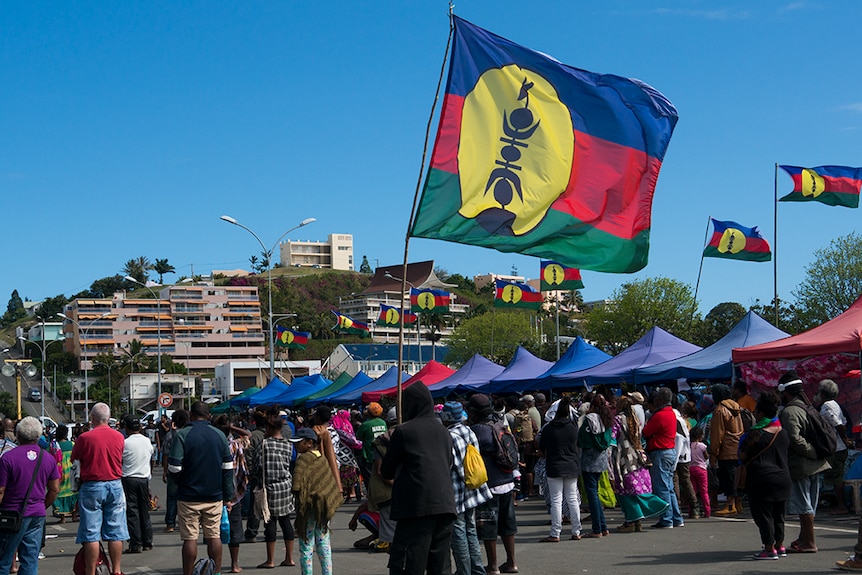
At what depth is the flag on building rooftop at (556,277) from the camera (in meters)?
36.8

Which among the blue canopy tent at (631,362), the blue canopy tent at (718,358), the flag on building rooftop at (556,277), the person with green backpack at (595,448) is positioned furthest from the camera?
the flag on building rooftop at (556,277)

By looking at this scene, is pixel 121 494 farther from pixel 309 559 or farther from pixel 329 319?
pixel 329 319

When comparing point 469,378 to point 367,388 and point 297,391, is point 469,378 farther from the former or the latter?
point 297,391

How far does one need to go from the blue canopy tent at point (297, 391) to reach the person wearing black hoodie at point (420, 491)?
33.8 metres

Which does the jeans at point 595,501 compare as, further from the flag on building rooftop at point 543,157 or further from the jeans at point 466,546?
the jeans at point 466,546

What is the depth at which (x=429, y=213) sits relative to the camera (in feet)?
33.5

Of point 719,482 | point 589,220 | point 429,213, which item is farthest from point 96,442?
point 719,482

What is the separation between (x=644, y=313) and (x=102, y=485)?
8017 centimetres

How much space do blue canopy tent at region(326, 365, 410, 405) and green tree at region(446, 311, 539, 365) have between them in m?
83.0

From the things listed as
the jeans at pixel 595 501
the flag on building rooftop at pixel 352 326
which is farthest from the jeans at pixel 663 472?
the flag on building rooftop at pixel 352 326

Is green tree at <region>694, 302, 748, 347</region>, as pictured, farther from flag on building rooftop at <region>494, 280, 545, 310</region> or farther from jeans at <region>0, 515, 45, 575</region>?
jeans at <region>0, 515, 45, 575</region>

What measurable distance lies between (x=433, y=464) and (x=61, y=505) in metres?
14.3

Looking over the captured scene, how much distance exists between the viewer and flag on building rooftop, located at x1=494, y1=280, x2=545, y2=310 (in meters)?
48.2

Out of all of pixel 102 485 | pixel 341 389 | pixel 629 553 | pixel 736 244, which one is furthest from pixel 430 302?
pixel 102 485
